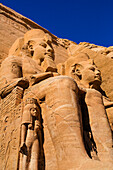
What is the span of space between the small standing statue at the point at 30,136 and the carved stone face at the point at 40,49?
2100mm

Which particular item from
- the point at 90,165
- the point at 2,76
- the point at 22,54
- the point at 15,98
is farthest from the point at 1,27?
the point at 90,165

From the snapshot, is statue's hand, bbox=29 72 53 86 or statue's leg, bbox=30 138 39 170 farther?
statue's hand, bbox=29 72 53 86

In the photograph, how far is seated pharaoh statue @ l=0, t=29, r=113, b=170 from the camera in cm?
231

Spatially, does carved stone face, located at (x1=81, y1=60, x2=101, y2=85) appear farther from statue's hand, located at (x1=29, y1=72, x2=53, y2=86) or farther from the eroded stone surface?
statue's hand, located at (x1=29, y1=72, x2=53, y2=86)

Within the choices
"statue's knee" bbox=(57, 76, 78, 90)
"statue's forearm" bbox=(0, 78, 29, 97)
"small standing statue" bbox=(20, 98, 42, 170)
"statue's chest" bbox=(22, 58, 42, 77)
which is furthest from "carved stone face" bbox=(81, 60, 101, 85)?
"small standing statue" bbox=(20, 98, 42, 170)

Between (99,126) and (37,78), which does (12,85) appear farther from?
(99,126)

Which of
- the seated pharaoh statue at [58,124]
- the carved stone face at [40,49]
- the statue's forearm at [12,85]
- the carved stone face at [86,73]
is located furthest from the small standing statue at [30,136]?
the carved stone face at [40,49]

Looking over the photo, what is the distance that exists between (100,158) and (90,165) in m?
0.70

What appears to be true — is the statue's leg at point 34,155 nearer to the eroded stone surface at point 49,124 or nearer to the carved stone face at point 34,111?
the eroded stone surface at point 49,124

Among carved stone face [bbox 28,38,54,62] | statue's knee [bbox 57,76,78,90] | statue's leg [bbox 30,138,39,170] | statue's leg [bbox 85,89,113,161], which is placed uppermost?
carved stone face [bbox 28,38,54,62]

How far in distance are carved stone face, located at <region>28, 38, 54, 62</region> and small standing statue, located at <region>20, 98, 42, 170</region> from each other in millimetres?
2100

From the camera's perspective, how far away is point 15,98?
318 centimetres

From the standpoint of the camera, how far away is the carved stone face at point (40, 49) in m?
4.82

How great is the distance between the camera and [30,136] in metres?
2.52
